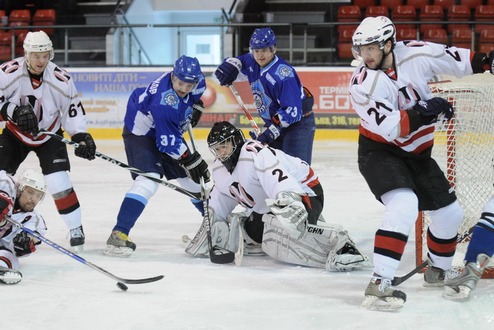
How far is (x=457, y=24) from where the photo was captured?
8594mm

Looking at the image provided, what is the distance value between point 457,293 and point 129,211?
62.9 inches

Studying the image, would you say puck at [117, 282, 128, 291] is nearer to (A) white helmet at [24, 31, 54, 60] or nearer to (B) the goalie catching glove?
(B) the goalie catching glove

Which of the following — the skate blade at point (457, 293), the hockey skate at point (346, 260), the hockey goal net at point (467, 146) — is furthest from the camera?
the hockey goal net at point (467, 146)

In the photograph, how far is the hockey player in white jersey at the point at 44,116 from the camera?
3.90m

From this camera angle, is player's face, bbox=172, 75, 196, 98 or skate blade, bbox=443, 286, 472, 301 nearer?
skate blade, bbox=443, 286, 472, 301

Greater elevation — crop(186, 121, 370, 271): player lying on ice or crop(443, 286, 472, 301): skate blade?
crop(186, 121, 370, 271): player lying on ice

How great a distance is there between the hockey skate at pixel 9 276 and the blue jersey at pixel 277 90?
152 centimetres

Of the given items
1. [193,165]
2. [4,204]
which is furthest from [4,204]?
[193,165]

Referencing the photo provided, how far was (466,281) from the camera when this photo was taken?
300 cm

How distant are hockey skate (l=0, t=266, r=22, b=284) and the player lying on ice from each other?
876mm

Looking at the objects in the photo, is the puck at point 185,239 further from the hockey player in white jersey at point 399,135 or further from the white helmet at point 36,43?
the hockey player in white jersey at point 399,135

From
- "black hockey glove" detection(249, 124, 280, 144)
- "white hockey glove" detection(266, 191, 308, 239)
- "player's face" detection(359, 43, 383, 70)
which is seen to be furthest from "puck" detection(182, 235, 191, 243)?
"player's face" detection(359, 43, 383, 70)

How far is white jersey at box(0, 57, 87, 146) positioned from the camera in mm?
3914

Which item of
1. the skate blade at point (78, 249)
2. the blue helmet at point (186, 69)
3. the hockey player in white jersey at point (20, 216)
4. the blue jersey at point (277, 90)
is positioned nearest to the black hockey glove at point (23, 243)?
the hockey player in white jersey at point (20, 216)
